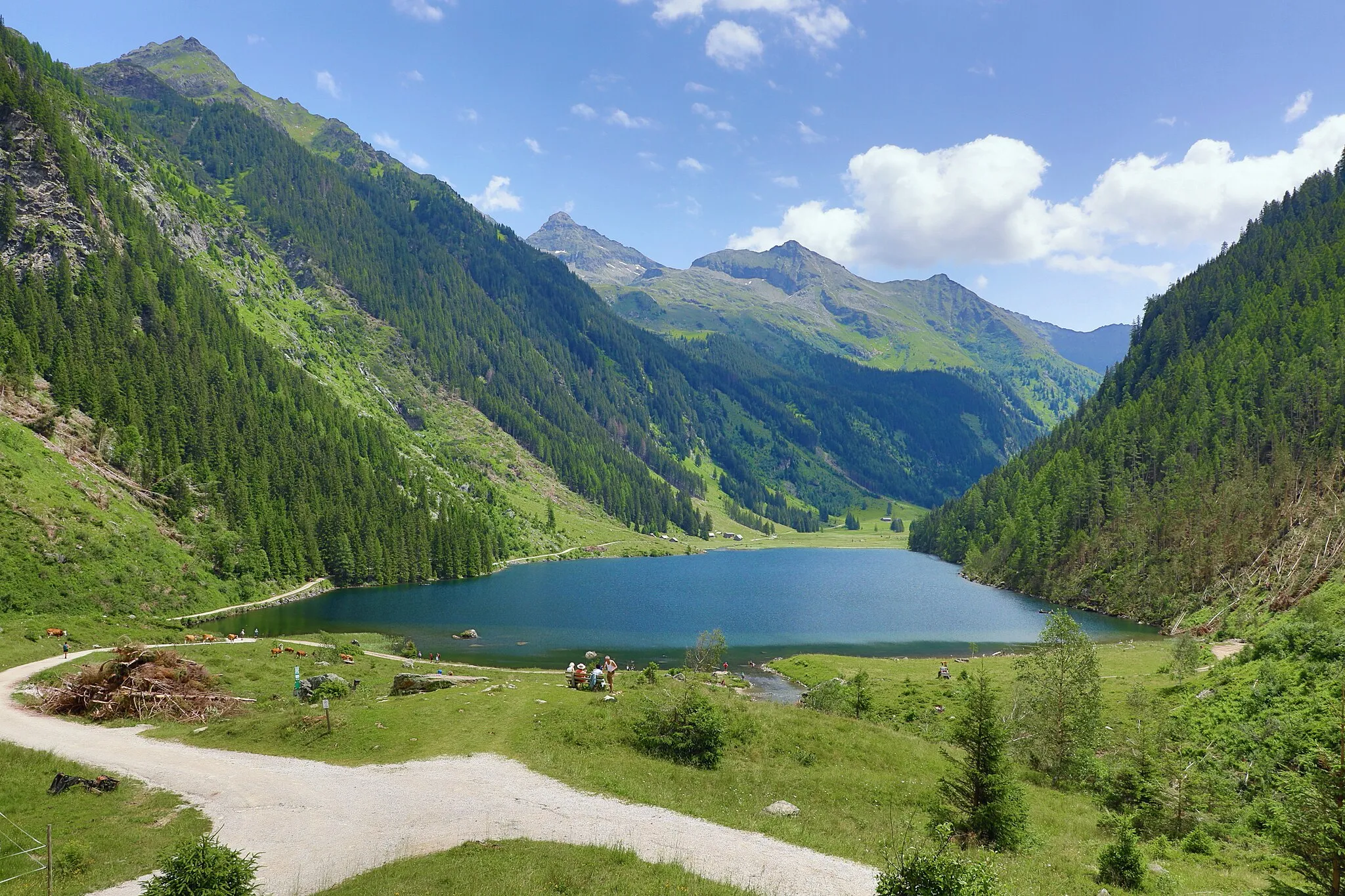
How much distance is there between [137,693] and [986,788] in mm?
44460

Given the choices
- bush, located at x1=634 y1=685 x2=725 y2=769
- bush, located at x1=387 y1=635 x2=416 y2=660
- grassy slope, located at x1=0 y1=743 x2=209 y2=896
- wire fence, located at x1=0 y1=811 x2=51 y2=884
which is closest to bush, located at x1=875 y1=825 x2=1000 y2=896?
bush, located at x1=634 y1=685 x2=725 y2=769

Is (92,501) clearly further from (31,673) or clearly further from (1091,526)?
(1091,526)

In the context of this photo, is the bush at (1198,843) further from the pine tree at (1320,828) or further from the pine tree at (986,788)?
the pine tree at (1320,828)

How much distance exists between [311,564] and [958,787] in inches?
5507

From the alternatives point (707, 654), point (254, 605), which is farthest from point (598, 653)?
point (254, 605)

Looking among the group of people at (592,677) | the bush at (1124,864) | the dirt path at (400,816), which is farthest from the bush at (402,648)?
the bush at (1124,864)

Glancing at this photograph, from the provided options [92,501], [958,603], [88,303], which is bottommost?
[958,603]

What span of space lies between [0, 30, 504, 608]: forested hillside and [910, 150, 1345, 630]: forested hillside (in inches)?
5566

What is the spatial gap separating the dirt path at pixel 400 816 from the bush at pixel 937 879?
23.5 ft

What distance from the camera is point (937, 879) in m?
11.9

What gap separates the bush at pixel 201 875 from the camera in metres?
13.1

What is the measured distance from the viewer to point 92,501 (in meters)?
89.9

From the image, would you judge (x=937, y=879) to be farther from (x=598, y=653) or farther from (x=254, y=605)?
(x=254, y=605)

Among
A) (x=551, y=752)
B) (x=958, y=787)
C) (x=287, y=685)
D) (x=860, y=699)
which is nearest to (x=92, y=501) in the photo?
(x=287, y=685)
